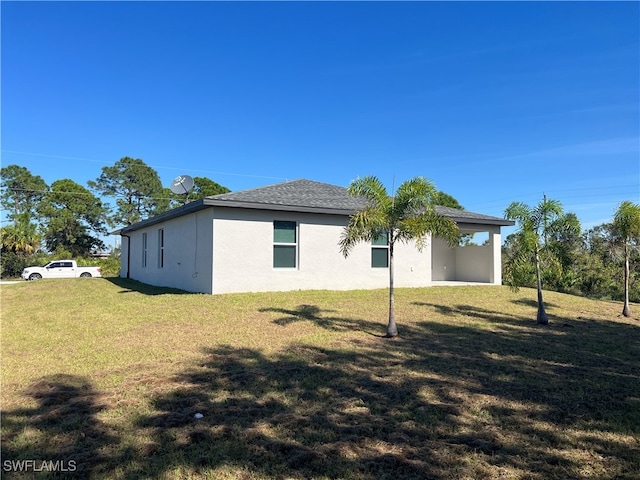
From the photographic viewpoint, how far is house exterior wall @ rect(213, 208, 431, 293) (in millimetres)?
13266

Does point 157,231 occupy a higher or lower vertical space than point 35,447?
higher

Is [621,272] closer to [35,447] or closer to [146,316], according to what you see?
[146,316]

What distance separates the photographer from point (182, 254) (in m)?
15.6

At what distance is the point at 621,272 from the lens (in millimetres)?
19641

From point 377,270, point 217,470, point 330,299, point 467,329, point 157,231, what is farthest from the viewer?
point 157,231

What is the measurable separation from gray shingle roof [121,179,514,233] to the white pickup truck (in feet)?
45.3

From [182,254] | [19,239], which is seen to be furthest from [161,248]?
[19,239]

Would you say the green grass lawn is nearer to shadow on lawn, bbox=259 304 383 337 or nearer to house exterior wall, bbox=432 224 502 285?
shadow on lawn, bbox=259 304 383 337

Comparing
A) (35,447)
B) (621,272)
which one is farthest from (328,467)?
(621,272)

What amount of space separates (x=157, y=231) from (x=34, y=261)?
22.1m

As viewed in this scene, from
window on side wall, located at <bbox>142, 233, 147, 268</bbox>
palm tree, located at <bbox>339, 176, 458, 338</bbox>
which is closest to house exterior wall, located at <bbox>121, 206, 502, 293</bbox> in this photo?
window on side wall, located at <bbox>142, 233, 147, 268</bbox>

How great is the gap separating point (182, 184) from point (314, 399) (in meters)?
13.3

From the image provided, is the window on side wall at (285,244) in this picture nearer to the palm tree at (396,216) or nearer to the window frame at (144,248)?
the palm tree at (396,216)

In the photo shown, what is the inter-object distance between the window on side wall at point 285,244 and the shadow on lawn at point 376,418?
24.5 ft
